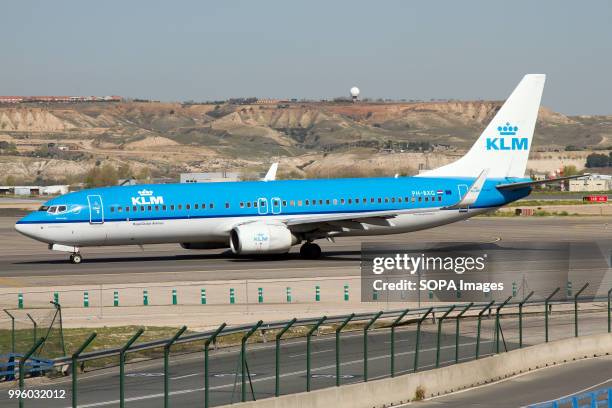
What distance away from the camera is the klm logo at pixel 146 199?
184 feet

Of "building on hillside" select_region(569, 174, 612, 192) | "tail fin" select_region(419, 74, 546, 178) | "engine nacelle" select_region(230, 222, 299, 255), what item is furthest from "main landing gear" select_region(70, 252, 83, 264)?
"building on hillside" select_region(569, 174, 612, 192)

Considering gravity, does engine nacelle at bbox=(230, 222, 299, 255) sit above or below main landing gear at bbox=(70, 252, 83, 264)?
above

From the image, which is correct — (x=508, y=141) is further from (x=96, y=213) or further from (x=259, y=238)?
(x=96, y=213)

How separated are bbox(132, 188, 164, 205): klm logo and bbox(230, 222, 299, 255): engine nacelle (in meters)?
3.87

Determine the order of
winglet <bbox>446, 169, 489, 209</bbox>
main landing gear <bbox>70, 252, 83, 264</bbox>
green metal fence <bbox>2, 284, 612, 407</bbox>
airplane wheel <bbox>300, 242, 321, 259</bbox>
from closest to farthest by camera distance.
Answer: green metal fence <bbox>2, 284, 612, 407</bbox>
main landing gear <bbox>70, 252, 83, 264</bbox>
airplane wheel <bbox>300, 242, 321, 259</bbox>
winglet <bbox>446, 169, 489, 209</bbox>

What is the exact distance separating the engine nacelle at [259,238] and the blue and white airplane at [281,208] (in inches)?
1.9

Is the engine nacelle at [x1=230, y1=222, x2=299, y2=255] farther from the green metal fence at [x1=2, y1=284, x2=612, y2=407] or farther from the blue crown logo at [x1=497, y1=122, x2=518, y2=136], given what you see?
the green metal fence at [x1=2, y1=284, x2=612, y2=407]

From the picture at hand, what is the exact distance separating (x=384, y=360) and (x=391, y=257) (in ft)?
50.8

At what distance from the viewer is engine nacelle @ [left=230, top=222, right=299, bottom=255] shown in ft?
184

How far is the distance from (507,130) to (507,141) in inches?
27.6

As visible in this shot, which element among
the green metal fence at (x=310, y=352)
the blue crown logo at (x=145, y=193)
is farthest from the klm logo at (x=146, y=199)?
the green metal fence at (x=310, y=352)

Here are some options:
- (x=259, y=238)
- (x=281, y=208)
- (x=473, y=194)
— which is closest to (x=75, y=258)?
(x=259, y=238)

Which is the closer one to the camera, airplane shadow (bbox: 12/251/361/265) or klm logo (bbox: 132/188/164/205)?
klm logo (bbox: 132/188/164/205)

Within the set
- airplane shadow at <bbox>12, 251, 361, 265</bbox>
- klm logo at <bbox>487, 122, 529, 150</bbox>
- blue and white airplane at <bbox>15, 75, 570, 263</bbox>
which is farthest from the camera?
klm logo at <bbox>487, 122, 529, 150</bbox>
